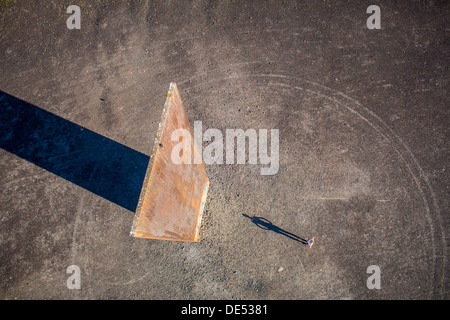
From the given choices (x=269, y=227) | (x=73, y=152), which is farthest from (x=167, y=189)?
(x=73, y=152)

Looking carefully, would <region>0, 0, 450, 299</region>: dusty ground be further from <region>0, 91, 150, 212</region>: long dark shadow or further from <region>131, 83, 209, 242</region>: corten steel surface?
<region>131, 83, 209, 242</region>: corten steel surface

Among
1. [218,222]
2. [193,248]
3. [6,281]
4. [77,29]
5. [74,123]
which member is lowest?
[6,281]

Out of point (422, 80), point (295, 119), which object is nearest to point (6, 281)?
point (295, 119)

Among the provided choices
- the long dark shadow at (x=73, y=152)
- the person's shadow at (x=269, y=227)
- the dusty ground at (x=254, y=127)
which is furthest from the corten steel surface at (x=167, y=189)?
the long dark shadow at (x=73, y=152)

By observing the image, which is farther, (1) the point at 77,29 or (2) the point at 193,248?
(1) the point at 77,29

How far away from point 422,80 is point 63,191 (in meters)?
10.4

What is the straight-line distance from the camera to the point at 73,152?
7.19 m

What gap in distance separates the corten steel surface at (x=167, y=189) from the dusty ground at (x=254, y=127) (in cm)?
186

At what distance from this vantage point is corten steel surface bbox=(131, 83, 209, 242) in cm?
348

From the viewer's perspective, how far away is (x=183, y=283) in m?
6.64

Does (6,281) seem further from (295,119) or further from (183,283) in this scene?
(295,119)

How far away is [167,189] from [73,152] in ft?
14.9

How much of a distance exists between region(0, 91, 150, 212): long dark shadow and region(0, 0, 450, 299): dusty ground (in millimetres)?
123
